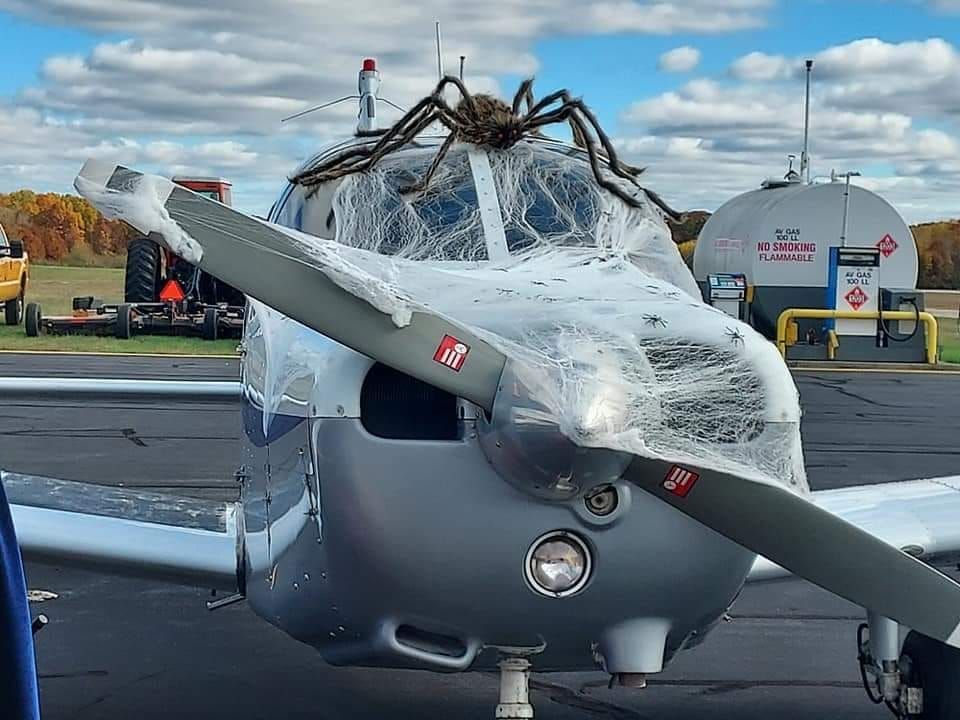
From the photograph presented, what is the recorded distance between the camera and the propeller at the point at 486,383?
3.00 m

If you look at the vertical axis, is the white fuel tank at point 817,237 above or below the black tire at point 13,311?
above

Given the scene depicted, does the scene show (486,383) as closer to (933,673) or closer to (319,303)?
(319,303)

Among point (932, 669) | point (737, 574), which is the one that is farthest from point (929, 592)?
point (932, 669)

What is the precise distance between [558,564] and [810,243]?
19637 mm

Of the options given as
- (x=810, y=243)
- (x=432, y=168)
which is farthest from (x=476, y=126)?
(x=810, y=243)

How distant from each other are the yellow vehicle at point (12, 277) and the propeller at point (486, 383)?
19.9m

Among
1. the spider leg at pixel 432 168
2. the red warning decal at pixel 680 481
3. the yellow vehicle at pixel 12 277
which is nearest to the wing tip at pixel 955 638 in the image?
the red warning decal at pixel 680 481

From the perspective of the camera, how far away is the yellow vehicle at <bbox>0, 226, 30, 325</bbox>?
875 inches

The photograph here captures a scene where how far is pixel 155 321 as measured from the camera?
67.2 feet

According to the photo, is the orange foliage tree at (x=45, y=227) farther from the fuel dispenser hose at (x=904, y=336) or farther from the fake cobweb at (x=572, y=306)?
the fake cobweb at (x=572, y=306)

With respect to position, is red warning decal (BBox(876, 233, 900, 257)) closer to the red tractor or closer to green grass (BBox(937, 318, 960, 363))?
green grass (BBox(937, 318, 960, 363))

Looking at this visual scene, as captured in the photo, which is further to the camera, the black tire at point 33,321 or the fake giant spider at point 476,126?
the black tire at point 33,321

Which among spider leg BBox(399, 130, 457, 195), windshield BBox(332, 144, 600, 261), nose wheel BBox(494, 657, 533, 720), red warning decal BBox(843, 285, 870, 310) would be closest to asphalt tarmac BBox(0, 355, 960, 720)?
nose wheel BBox(494, 657, 533, 720)

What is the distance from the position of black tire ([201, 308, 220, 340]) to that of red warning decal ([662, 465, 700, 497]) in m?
17.1
